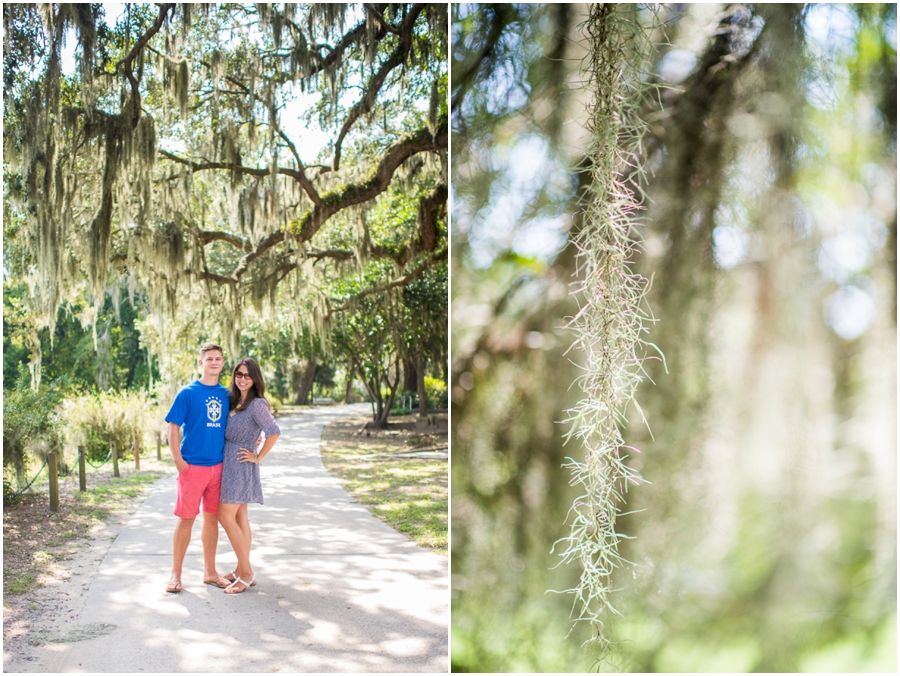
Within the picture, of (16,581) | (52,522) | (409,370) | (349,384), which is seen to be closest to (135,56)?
(16,581)

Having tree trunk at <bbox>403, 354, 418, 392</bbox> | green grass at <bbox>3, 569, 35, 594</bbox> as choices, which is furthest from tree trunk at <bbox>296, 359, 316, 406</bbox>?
green grass at <bbox>3, 569, 35, 594</bbox>

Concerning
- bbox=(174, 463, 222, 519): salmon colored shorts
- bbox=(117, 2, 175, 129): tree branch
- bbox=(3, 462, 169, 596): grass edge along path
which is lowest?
bbox=(3, 462, 169, 596): grass edge along path

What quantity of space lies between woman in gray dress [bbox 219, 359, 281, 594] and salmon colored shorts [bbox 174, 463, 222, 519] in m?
0.07

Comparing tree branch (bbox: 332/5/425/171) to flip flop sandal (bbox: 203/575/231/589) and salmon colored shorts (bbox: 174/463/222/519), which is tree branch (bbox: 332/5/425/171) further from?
flip flop sandal (bbox: 203/575/231/589)

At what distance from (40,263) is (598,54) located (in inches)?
120

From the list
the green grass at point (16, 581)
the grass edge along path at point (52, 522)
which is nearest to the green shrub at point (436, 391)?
the grass edge along path at point (52, 522)

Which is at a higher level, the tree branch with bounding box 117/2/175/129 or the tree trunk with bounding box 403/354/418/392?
the tree branch with bounding box 117/2/175/129

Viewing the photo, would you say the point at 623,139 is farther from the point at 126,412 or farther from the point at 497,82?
the point at 126,412

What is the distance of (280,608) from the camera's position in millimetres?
2512

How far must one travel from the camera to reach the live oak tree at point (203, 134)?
3137mm

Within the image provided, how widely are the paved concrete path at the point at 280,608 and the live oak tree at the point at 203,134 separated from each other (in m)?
1.64

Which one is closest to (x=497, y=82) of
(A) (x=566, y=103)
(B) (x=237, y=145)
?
(A) (x=566, y=103)

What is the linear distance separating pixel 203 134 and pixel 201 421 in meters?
3.19

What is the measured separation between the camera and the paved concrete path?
201 cm
